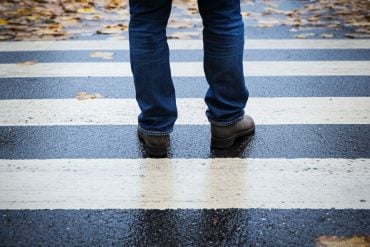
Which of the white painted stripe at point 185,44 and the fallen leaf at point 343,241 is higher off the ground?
the fallen leaf at point 343,241

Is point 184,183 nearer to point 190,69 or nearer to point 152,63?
point 152,63

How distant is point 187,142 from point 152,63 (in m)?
0.63

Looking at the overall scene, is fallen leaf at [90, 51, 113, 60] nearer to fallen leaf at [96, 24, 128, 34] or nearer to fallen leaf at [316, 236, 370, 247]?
fallen leaf at [96, 24, 128, 34]

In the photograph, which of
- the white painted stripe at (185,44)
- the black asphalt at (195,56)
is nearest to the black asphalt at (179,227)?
the black asphalt at (195,56)

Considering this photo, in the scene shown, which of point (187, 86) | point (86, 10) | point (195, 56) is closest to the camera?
point (187, 86)

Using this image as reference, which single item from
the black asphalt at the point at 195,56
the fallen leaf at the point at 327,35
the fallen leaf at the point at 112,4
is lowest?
the fallen leaf at the point at 112,4

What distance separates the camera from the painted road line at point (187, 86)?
12.0 feet

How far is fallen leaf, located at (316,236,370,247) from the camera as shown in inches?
74.2

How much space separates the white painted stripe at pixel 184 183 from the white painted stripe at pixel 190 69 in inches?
64.3

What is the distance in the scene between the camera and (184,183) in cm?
238

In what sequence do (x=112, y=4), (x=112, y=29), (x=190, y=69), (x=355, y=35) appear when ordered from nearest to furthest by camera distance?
1. (x=190, y=69)
2. (x=355, y=35)
3. (x=112, y=29)
4. (x=112, y=4)

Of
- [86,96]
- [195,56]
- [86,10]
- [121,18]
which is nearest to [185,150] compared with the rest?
[86,96]

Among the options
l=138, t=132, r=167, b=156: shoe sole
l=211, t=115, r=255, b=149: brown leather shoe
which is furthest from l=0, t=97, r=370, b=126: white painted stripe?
l=138, t=132, r=167, b=156: shoe sole

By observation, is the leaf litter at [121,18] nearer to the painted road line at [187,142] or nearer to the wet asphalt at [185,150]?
the wet asphalt at [185,150]
